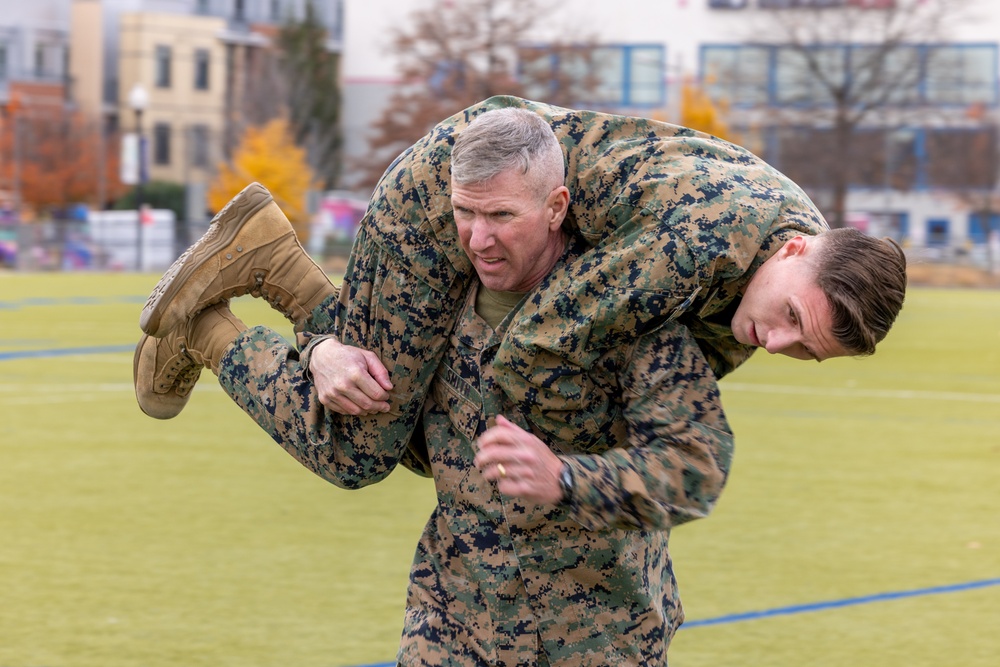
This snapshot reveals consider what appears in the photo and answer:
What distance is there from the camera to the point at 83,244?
120 ft

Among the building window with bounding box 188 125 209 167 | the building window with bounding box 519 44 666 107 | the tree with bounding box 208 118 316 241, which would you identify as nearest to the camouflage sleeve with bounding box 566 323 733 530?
the tree with bounding box 208 118 316 241

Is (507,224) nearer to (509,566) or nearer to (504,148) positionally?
(504,148)

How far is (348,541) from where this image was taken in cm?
682

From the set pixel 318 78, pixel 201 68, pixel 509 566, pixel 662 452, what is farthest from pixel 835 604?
pixel 201 68

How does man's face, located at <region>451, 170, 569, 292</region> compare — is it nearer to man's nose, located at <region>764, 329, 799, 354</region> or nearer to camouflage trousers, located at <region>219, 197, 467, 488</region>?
camouflage trousers, located at <region>219, 197, 467, 488</region>

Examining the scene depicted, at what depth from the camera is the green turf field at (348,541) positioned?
5.34 metres

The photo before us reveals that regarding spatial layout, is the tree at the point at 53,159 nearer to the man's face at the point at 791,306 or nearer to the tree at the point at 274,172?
the tree at the point at 274,172

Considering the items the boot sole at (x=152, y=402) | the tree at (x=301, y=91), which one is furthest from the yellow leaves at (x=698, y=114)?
the boot sole at (x=152, y=402)

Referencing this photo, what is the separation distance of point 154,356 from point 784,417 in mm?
7574

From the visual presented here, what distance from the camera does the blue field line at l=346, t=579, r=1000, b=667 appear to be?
5621mm

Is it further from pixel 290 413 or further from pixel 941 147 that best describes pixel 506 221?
pixel 941 147

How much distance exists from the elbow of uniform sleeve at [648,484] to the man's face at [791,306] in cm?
26

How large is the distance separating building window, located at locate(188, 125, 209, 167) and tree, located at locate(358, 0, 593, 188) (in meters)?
13.1

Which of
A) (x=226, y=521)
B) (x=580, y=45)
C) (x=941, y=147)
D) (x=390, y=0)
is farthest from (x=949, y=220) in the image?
(x=226, y=521)
